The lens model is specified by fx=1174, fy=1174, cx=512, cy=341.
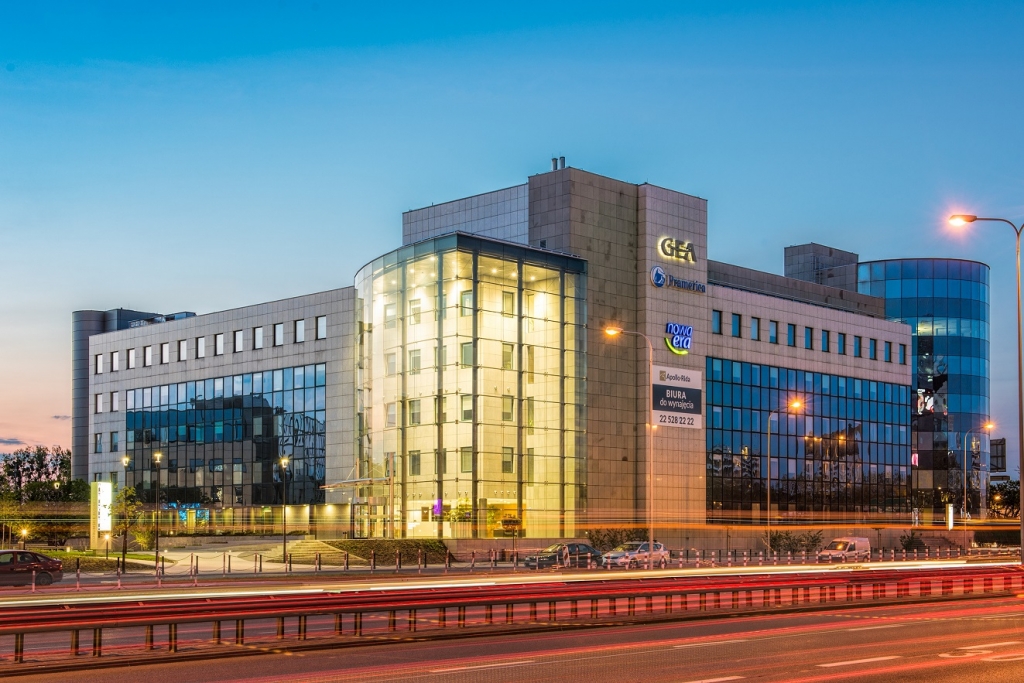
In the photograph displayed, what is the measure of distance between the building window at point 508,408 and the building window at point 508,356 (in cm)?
194

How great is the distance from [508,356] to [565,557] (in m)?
19.0

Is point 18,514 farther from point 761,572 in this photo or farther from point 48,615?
point 48,615

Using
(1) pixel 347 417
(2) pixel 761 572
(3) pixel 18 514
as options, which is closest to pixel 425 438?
(1) pixel 347 417

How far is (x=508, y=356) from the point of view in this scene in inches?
3036

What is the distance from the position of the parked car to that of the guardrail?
2057 cm

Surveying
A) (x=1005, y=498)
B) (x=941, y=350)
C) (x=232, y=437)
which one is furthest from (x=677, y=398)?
(x=1005, y=498)

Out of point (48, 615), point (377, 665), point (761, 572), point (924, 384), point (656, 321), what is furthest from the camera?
point (924, 384)

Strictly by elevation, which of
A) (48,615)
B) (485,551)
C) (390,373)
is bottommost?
(485,551)

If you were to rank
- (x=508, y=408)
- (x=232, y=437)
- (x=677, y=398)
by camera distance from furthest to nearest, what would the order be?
1. (x=232, y=437)
2. (x=677, y=398)
3. (x=508, y=408)

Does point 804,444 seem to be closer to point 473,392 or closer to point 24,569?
point 473,392

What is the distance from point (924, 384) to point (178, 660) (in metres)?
121

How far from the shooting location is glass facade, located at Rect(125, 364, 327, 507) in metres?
93.7

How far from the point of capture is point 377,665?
19.7 meters

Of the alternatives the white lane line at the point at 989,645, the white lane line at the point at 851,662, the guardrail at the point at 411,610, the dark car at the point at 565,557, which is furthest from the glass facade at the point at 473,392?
the white lane line at the point at 851,662
